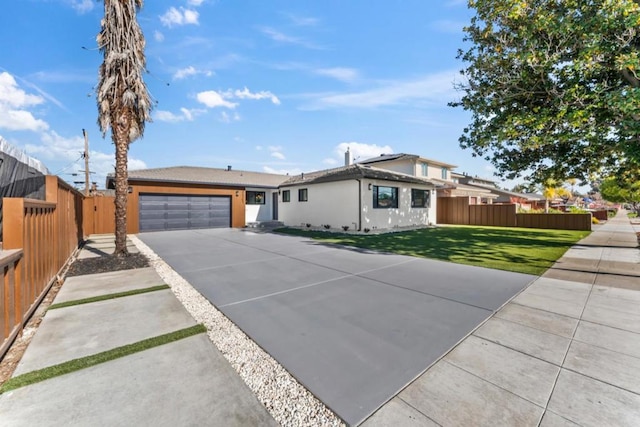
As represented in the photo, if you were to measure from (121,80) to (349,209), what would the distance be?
10451 mm

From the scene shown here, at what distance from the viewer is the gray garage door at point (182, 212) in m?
15.4

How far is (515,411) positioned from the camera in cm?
200

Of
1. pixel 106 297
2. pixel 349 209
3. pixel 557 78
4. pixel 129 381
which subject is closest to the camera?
pixel 129 381

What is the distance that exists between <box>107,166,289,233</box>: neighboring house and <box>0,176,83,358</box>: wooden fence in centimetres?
1072

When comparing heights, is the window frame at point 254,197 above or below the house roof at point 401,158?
below

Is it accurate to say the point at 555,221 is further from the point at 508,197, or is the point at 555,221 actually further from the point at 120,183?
the point at 120,183

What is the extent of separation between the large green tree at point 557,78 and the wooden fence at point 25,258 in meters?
10.9

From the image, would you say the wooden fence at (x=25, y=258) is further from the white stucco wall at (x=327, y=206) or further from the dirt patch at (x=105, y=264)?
the white stucco wall at (x=327, y=206)

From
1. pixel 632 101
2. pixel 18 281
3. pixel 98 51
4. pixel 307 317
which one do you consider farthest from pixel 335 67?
pixel 18 281

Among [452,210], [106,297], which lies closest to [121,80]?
[106,297]

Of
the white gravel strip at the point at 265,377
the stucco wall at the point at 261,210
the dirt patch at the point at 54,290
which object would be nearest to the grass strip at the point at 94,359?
the dirt patch at the point at 54,290

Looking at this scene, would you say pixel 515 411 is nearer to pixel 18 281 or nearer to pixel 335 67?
pixel 18 281

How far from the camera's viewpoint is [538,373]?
96.8 inches

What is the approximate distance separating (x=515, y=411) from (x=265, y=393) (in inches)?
78.0
